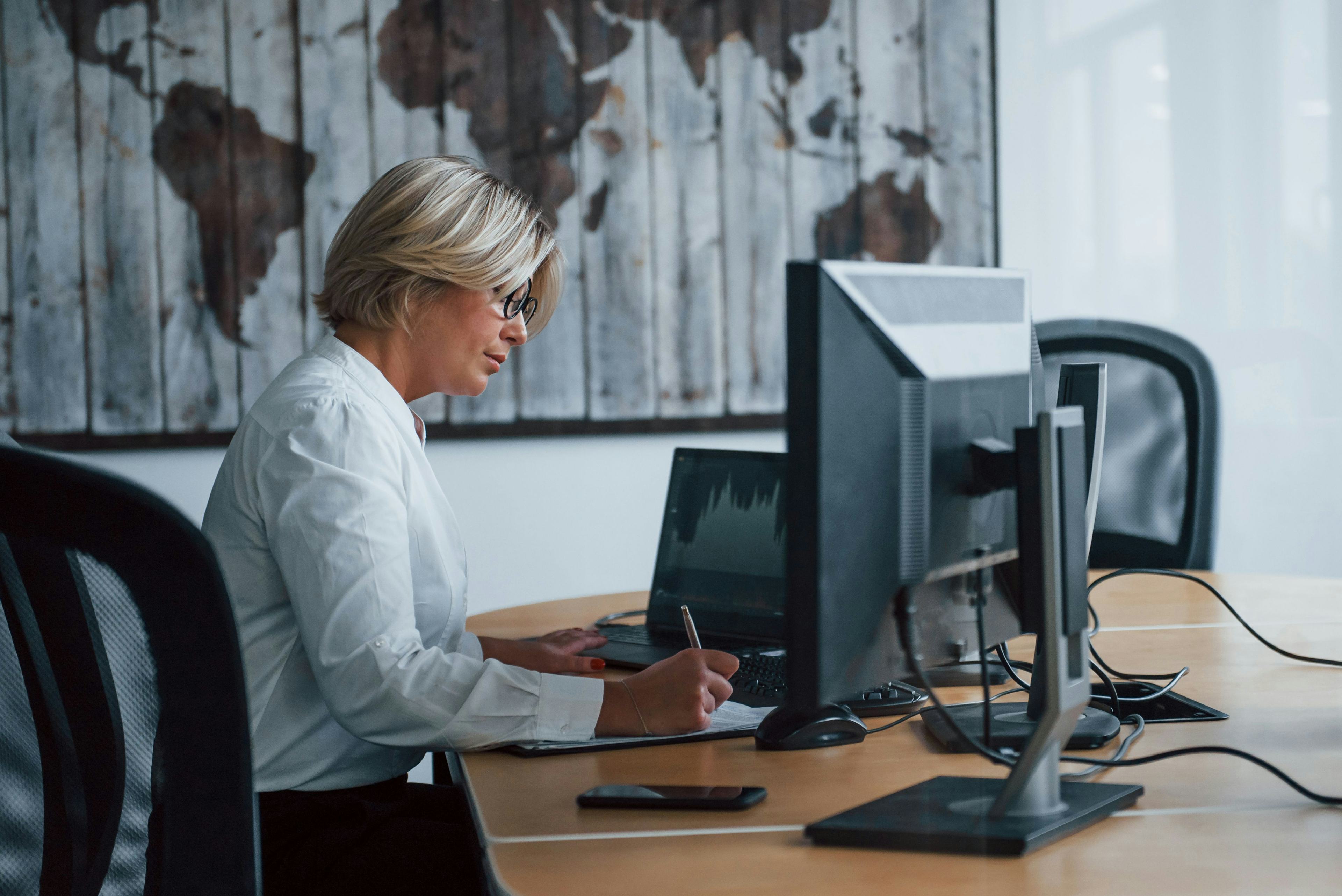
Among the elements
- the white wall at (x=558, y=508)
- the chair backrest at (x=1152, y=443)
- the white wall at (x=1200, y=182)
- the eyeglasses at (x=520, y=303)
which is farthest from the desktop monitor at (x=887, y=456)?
the white wall at (x=1200, y=182)

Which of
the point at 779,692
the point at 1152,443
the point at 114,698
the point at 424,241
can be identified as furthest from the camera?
the point at 1152,443

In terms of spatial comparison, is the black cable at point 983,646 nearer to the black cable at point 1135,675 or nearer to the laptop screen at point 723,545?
the black cable at point 1135,675

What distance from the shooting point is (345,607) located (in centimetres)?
103

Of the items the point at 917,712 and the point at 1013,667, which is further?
the point at 1013,667

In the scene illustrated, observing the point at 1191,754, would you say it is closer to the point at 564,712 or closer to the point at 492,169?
the point at 564,712

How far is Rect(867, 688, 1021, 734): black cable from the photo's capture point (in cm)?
108

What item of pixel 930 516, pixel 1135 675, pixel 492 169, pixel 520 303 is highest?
pixel 492 169

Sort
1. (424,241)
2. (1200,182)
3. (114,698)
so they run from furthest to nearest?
(1200,182) < (424,241) < (114,698)

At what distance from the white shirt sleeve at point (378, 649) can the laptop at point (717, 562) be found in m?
0.35

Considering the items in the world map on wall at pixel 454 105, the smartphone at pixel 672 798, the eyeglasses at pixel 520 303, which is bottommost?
the smartphone at pixel 672 798

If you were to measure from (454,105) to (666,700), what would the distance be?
1880 millimetres

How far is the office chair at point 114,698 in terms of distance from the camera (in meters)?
0.67

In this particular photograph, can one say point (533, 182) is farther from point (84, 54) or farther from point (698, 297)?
point (84, 54)

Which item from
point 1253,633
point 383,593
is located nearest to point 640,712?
point 383,593
